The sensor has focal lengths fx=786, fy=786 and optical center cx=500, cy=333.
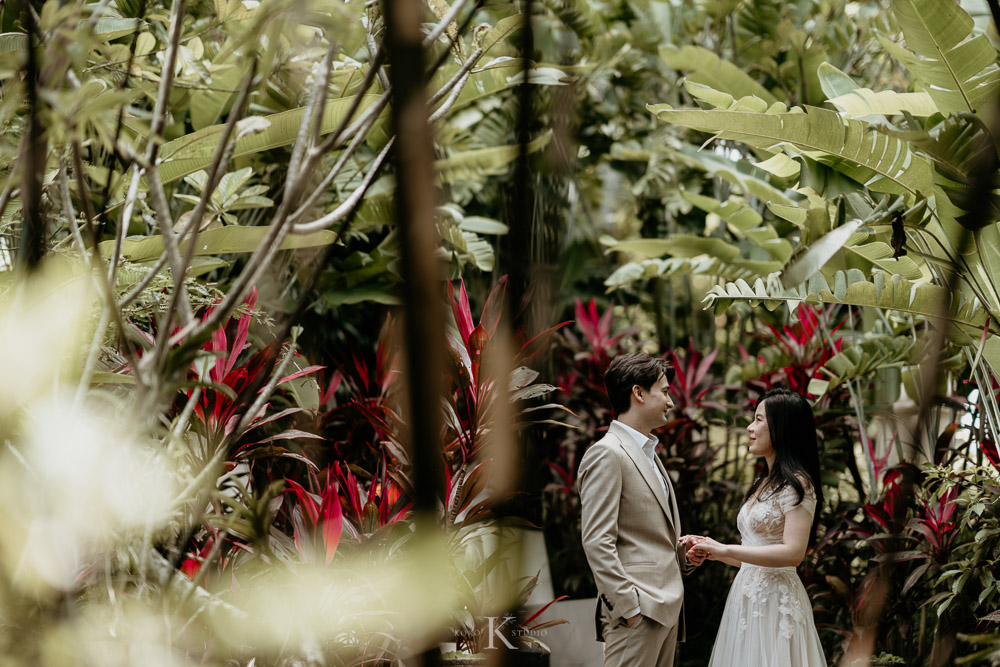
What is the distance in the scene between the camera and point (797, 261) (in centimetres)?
175

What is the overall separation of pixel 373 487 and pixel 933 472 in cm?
146

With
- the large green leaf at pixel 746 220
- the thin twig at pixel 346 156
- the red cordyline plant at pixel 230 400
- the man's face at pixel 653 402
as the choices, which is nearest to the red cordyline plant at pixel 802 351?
the large green leaf at pixel 746 220

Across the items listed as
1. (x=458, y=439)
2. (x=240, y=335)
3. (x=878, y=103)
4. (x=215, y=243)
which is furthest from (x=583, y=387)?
(x=215, y=243)

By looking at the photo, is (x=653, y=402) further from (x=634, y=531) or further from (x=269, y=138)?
(x=269, y=138)

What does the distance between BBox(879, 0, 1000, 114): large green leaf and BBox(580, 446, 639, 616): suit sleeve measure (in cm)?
118

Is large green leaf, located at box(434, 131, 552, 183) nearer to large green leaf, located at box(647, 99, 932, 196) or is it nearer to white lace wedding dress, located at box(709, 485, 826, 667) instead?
large green leaf, located at box(647, 99, 932, 196)

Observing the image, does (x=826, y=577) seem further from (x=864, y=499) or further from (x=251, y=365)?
(x=251, y=365)

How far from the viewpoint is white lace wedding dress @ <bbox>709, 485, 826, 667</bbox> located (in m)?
2.01

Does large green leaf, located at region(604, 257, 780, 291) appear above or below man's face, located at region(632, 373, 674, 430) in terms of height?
above

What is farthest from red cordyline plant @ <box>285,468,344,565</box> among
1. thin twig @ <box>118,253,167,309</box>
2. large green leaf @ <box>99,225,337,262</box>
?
thin twig @ <box>118,253,167,309</box>

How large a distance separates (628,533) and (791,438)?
1.79 feet

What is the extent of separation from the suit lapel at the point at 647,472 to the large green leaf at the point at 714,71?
1.95 m

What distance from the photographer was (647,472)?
196 centimetres

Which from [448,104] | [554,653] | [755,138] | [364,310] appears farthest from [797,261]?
[364,310]
